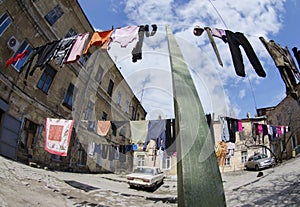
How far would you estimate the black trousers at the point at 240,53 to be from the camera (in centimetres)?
520

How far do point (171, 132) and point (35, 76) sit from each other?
6764mm

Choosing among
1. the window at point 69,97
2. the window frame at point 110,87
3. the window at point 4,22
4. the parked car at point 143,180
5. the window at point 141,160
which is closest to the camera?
the window at point 4,22

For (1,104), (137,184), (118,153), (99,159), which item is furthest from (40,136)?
(118,153)

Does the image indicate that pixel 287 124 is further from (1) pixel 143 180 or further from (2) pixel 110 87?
(2) pixel 110 87

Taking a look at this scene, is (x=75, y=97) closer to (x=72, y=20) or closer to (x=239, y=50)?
Result: (x=72, y=20)

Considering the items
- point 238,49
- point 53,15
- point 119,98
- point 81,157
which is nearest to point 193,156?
point 238,49

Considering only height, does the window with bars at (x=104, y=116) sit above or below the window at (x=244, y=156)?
above

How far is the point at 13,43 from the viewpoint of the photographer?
8.69 m

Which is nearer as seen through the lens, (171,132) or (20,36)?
(20,36)

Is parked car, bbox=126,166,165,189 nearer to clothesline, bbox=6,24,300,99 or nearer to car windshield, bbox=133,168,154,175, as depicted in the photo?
car windshield, bbox=133,168,154,175

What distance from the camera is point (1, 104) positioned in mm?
7965

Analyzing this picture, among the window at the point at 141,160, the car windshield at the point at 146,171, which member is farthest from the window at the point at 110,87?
the window at the point at 141,160

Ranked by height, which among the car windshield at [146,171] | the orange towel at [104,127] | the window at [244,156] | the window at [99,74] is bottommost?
the car windshield at [146,171]

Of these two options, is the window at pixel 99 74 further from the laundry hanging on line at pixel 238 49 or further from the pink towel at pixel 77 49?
the laundry hanging on line at pixel 238 49
